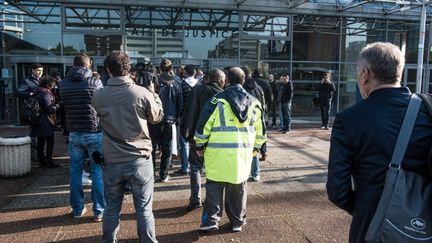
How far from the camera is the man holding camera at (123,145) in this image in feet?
11.7

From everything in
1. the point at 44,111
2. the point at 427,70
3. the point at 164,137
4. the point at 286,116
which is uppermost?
the point at 427,70

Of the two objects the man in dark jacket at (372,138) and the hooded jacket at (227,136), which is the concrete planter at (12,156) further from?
the man in dark jacket at (372,138)

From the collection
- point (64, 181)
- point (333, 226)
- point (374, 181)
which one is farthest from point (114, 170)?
point (64, 181)

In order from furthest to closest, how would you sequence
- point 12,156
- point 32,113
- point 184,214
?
1. point 32,113
2. point 12,156
3. point 184,214

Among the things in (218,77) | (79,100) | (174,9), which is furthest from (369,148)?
(174,9)

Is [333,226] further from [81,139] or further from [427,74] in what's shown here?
[427,74]

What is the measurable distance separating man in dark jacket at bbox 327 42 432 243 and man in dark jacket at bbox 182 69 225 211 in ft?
9.80

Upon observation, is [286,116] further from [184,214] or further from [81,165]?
[81,165]

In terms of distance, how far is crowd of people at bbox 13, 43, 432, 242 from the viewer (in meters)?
2.09

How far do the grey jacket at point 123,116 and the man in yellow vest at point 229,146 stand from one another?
84cm

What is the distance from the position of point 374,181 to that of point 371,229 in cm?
25

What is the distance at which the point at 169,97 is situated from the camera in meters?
6.29

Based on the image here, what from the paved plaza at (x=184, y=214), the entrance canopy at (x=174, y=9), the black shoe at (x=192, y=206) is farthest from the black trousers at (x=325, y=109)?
the black shoe at (x=192, y=206)

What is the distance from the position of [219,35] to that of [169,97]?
956 centimetres
